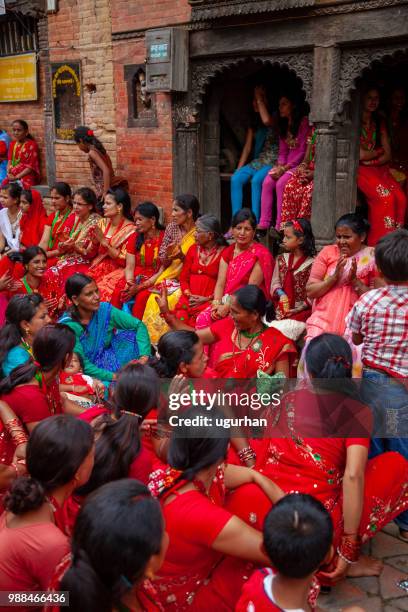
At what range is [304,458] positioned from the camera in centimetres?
282

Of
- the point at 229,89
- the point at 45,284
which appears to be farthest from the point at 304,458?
the point at 229,89

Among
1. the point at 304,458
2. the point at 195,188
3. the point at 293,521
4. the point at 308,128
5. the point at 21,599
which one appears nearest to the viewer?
the point at 293,521

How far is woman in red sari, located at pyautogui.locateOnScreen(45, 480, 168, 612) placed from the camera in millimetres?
1721

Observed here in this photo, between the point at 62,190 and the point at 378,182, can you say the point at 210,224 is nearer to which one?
the point at 378,182

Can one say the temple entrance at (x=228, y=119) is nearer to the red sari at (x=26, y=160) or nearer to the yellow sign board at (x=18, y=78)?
the red sari at (x=26, y=160)

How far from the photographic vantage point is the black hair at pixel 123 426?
8.43 feet

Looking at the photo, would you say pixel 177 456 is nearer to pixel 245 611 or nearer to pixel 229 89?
pixel 245 611

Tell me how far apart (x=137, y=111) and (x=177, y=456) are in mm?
5689

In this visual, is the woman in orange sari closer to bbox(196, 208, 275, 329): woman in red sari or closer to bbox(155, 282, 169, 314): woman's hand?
bbox(155, 282, 169, 314): woman's hand

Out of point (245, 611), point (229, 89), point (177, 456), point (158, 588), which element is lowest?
point (158, 588)

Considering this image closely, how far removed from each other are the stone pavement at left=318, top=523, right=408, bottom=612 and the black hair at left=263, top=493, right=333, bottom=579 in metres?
1.09

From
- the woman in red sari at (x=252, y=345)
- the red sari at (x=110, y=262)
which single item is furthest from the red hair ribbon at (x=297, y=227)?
the red sari at (x=110, y=262)

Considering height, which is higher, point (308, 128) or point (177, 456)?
point (308, 128)

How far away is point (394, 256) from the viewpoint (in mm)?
3232
